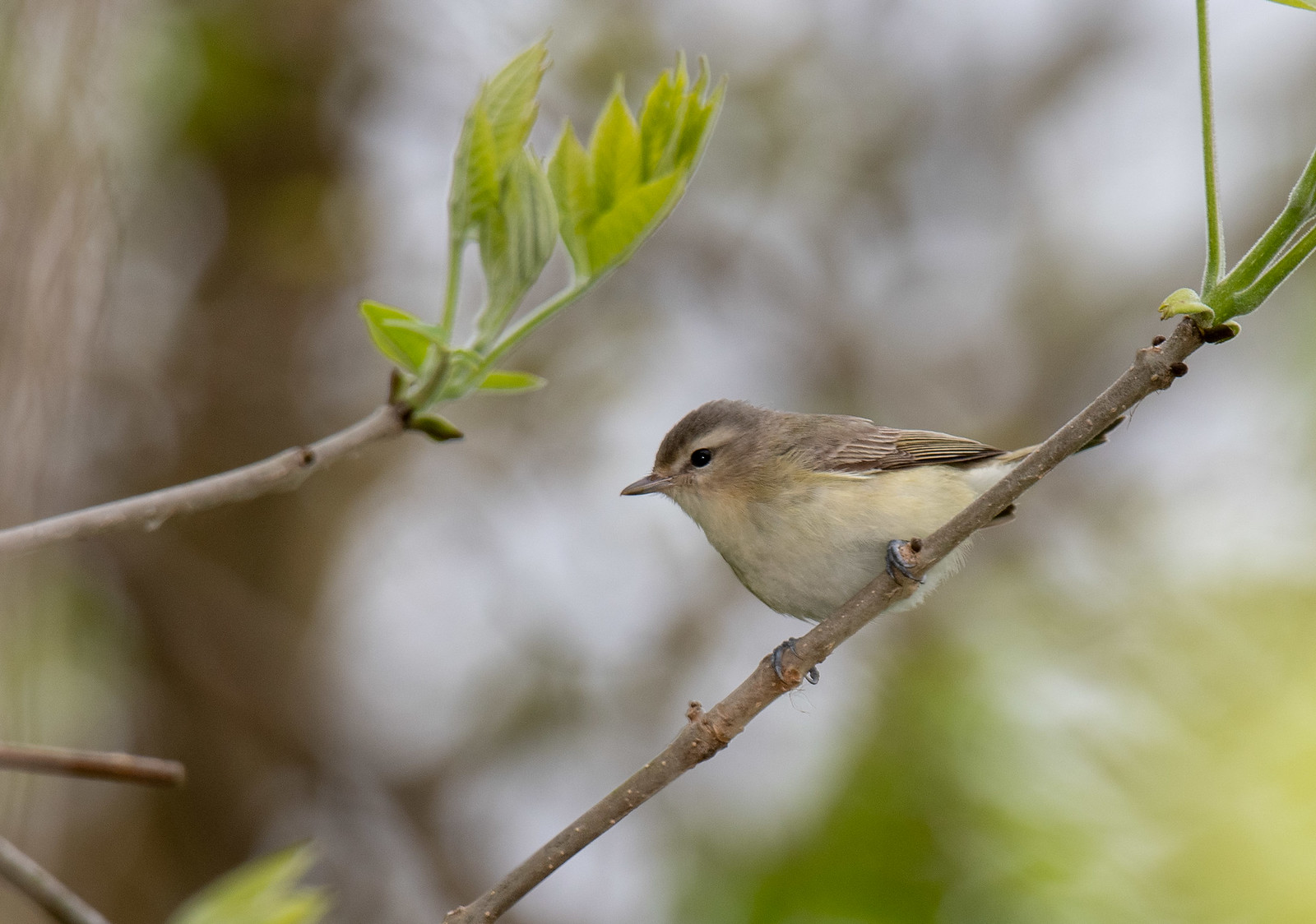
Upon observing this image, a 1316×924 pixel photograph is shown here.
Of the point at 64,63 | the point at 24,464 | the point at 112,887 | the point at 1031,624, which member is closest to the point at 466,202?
the point at 24,464

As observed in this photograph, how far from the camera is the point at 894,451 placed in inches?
152

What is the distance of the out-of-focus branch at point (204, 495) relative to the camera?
47.1 inches

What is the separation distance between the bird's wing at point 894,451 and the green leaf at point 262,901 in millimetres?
2504

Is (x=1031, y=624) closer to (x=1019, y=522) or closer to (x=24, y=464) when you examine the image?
(x=1019, y=522)

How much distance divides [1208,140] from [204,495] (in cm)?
117

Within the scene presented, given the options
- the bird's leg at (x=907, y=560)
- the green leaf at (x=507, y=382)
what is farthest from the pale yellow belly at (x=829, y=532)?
the green leaf at (x=507, y=382)

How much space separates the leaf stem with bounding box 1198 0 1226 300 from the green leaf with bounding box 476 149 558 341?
74 centimetres

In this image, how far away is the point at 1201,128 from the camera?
50.4 inches

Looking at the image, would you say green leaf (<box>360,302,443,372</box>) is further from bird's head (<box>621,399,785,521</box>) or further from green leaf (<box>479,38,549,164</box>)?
bird's head (<box>621,399,785,521</box>)

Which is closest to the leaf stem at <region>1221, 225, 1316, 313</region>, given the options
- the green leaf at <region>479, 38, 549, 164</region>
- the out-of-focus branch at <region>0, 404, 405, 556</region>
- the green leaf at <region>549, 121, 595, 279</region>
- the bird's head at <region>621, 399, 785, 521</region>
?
the green leaf at <region>549, 121, 595, 279</region>

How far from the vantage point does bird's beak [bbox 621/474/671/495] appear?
3.96 metres

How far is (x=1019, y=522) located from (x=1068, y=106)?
2.43 m

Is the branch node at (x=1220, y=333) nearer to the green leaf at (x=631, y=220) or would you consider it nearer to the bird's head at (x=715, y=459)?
the green leaf at (x=631, y=220)

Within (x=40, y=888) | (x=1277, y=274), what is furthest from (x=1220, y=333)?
(x=40, y=888)
